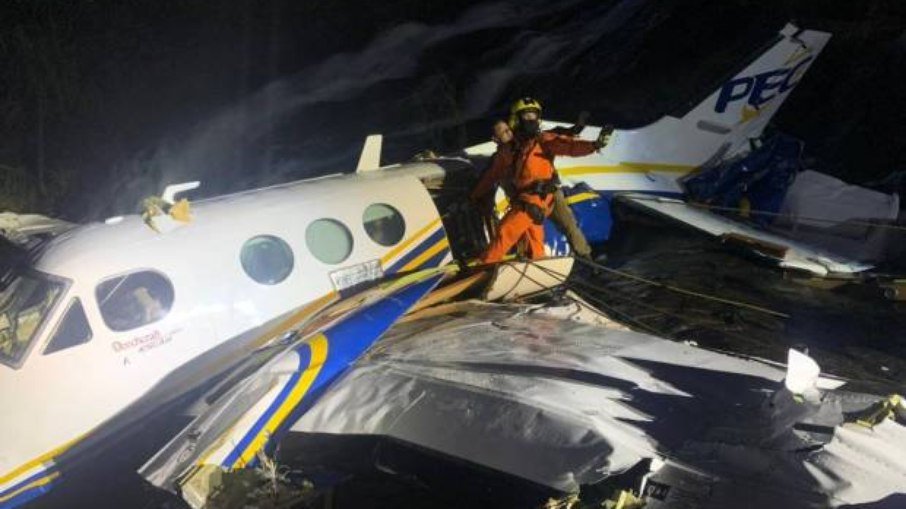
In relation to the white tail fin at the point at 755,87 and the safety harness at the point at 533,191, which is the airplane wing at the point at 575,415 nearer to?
the safety harness at the point at 533,191

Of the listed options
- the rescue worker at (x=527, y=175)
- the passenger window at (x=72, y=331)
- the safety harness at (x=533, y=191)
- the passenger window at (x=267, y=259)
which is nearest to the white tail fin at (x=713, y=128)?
the rescue worker at (x=527, y=175)

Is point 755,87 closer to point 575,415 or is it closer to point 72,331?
point 575,415

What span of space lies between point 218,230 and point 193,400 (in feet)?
6.69

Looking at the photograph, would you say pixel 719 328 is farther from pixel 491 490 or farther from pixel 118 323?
pixel 118 323

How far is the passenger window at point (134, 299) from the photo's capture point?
704 centimetres

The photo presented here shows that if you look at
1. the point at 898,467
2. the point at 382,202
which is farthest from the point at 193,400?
the point at 898,467

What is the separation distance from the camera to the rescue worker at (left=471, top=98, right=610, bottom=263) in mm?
10203

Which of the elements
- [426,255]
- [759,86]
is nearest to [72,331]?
[426,255]

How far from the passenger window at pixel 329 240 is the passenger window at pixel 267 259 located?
36cm

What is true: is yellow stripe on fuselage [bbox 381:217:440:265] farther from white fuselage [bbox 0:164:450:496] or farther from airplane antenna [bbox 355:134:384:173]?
airplane antenna [bbox 355:134:384:173]

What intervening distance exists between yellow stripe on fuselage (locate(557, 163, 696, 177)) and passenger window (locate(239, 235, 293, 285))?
5605mm

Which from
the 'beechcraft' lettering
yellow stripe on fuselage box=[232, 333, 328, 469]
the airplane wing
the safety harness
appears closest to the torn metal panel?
the 'beechcraft' lettering

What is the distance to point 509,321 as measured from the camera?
871 cm

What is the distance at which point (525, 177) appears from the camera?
1020cm
